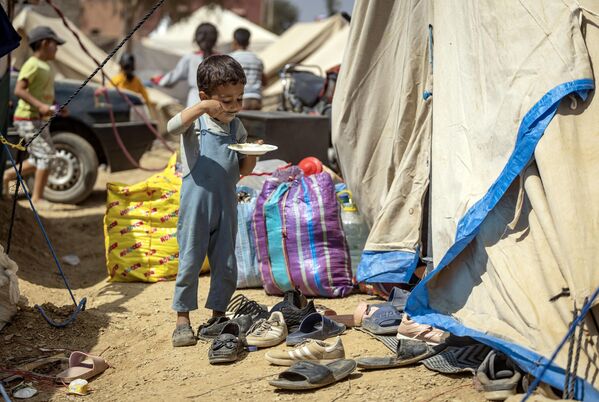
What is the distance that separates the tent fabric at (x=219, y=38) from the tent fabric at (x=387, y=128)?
20.4 m

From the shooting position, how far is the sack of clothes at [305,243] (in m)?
5.86

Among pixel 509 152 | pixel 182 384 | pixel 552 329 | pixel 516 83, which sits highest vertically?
pixel 516 83

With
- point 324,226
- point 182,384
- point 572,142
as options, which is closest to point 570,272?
point 572,142

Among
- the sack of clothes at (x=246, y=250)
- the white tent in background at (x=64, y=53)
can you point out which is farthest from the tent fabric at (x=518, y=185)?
the white tent in background at (x=64, y=53)

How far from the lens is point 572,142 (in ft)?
12.7

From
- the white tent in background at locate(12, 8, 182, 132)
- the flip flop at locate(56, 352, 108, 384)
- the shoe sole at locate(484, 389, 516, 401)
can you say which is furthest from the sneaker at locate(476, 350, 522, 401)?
the white tent in background at locate(12, 8, 182, 132)

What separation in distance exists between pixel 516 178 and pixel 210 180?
1636 mm

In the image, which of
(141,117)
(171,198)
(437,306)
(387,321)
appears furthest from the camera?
(141,117)

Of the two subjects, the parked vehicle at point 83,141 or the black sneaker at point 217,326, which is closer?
the black sneaker at point 217,326

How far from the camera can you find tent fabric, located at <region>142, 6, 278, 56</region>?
2697cm

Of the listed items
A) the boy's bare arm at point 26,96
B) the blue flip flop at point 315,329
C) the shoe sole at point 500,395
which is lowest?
the shoe sole at point 500,395

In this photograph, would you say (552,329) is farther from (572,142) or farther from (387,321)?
(387,321)

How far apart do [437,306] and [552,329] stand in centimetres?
84

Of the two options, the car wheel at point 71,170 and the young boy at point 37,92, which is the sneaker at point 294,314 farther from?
the car wheel at point 71,170
